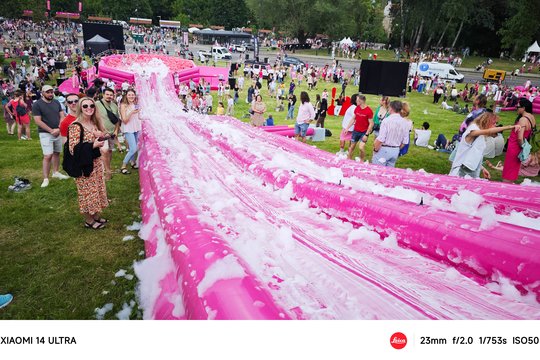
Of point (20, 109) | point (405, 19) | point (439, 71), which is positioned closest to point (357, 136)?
point (20, 109)

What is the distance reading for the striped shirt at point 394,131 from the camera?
558 cm

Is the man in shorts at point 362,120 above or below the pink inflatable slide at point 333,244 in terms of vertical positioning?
above

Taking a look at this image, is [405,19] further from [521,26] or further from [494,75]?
[494,75]

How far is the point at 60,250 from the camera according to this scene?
4.05 meters

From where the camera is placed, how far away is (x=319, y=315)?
7.50 feet

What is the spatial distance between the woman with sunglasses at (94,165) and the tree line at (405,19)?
160 ft

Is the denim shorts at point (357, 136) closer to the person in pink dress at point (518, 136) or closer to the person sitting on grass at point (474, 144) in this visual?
the person sitting on grass at point (474, 144)

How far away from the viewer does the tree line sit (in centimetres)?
4356

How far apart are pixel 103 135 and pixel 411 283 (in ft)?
12.5

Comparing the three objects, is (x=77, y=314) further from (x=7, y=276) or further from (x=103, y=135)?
(x=103, y=135)

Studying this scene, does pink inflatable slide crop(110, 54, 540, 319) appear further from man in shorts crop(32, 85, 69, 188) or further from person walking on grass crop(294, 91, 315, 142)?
person walking on grass crop(294, 91, 315, 142)

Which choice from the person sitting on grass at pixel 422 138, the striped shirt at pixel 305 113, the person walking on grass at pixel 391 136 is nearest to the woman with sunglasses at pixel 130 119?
the striped shirt at pixel 305 113

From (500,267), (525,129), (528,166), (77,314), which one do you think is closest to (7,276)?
(77,314)
